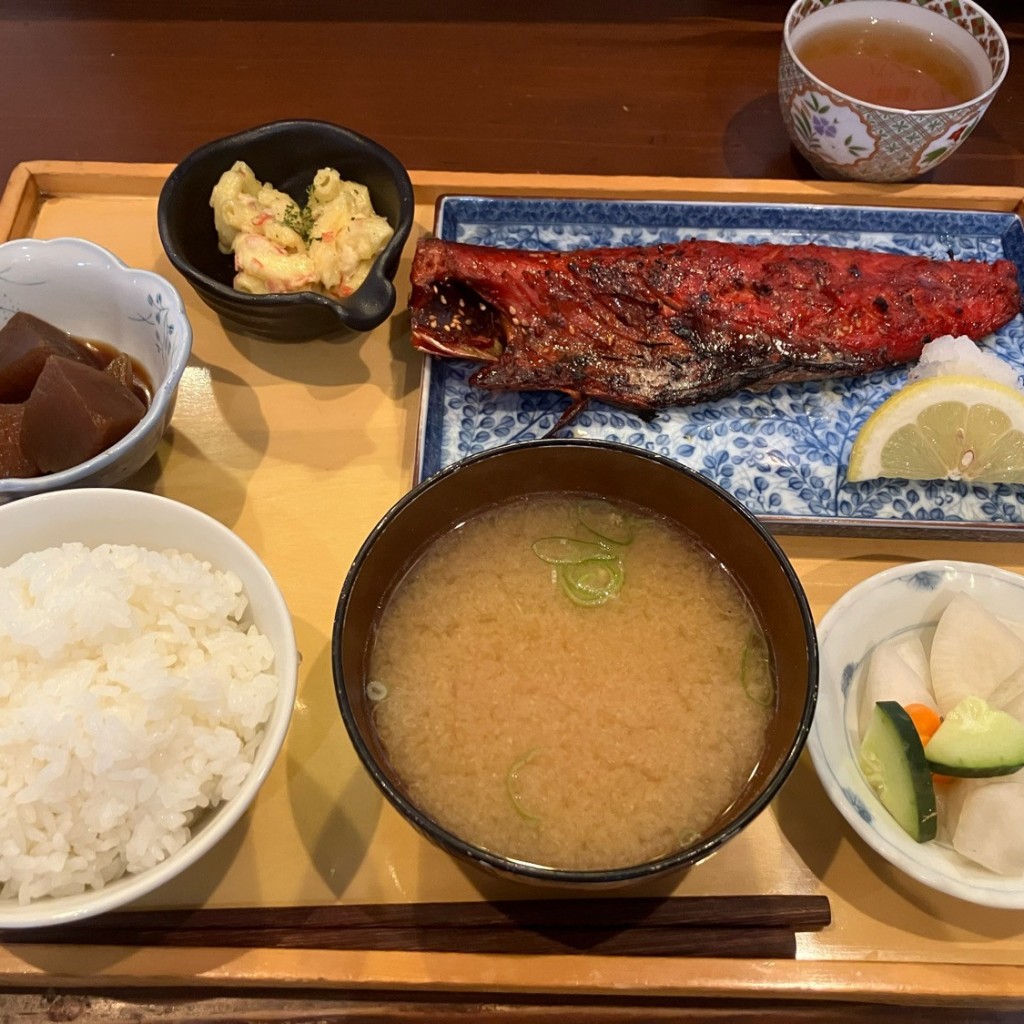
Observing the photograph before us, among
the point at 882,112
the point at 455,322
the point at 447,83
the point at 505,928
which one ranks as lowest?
the point at 505,928

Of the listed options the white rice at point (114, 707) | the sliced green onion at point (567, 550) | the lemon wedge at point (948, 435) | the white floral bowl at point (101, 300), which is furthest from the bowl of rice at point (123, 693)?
the lemon wedge at point (948, 435)

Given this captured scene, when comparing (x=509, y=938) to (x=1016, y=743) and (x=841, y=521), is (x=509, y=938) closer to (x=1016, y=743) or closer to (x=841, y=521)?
(x=1016, y=743)

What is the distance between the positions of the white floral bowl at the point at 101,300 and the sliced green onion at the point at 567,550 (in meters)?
0.81

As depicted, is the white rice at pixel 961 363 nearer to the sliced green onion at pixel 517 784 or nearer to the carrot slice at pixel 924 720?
the carrot slice at pixel 924 720

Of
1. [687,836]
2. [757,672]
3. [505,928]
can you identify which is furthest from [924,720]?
[505,928]

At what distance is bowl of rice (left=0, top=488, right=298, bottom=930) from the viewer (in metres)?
1.22

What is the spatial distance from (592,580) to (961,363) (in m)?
1.09

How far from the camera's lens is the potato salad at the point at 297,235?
6.52 ft

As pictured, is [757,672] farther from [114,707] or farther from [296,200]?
[296,200]

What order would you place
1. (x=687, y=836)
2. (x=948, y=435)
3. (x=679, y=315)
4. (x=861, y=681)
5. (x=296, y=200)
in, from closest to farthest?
1. (x=687, y=836)
2. (x=861, y=681)
3. (x=948, y=435)
4. (x=679, y=315)
5. (x=296, y=200)

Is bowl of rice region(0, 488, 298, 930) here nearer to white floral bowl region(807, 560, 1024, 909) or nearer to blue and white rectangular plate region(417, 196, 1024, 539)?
blue and white rectangular plate region(417, 196, 1024, 539)

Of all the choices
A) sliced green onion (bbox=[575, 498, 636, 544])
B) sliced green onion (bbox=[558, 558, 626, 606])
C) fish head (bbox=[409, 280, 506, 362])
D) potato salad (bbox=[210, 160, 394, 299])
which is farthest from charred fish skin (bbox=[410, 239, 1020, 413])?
sliced green onion (bbox=[558, 558, 626, 606])

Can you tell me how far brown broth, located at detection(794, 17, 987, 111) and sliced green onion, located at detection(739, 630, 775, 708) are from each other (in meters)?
1.76

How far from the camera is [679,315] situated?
6.69 ft
